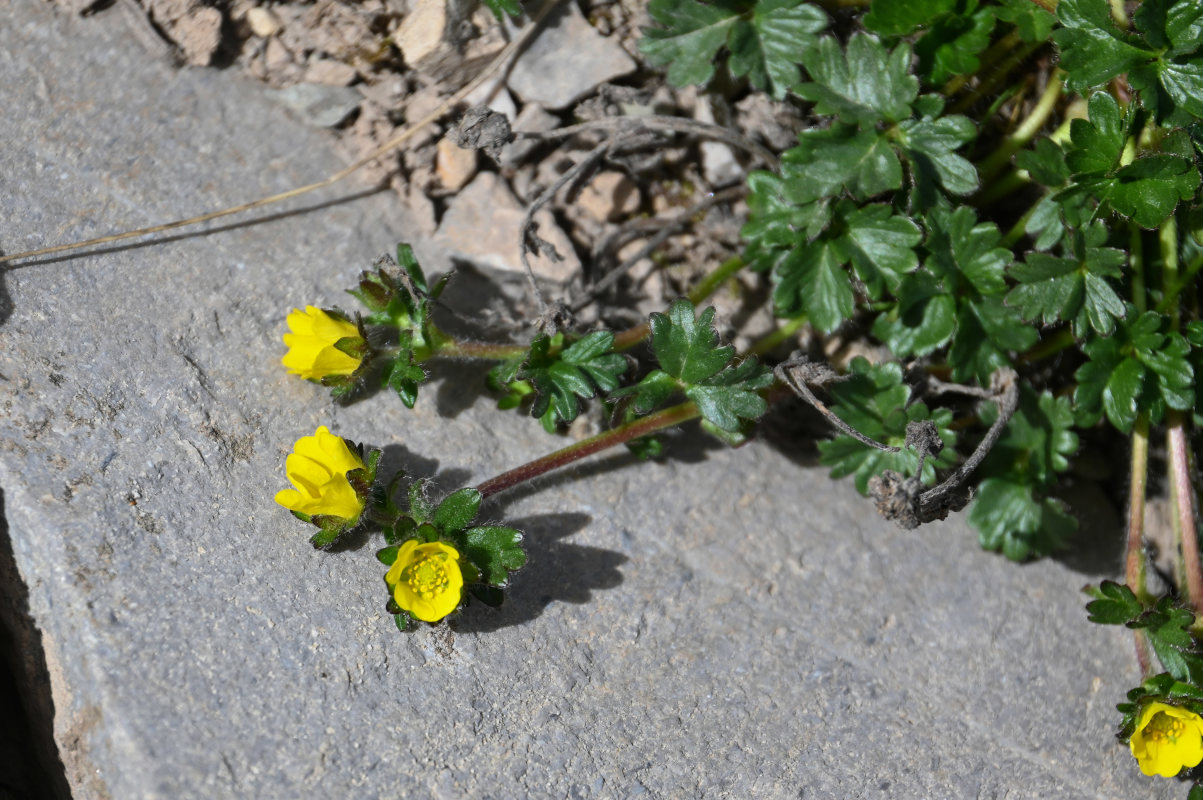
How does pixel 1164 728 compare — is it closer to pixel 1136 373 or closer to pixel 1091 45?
pixel 1136 373

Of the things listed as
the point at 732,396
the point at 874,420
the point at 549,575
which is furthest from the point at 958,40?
the point at 549,575

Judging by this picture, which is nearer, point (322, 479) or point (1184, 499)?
point (322, 479)

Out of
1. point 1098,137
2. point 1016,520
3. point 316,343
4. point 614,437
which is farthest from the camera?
point 1016,520

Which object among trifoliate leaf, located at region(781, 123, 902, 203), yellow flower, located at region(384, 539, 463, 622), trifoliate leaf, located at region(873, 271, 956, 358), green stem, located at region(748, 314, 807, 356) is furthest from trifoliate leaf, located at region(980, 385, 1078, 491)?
yellow flower, located at region(384, 539, 463, 622)

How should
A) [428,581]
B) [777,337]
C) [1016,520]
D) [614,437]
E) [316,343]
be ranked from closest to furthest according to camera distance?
[428,581]
[316,343]
[614,437]
[1016,520]
[777,337]

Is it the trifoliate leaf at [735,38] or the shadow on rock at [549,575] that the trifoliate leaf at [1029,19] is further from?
the shadow on rock at [549,575]

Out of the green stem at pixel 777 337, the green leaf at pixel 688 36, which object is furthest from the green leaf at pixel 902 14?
the green stem at pixel 777 337

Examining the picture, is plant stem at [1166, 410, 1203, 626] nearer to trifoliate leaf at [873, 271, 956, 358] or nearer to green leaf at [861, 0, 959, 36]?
trifoliate leaf at [873, 271, 956, 358]
